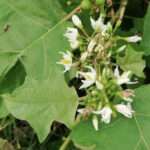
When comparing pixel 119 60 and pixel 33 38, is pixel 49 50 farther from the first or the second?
pixel 119 60

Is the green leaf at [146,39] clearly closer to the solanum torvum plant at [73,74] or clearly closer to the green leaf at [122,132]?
the solanum torvum plant at [73,74]

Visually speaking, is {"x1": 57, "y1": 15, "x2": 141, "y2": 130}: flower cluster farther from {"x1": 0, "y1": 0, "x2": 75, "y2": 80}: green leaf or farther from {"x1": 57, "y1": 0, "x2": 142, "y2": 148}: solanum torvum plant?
{"x1": 0, "y1": 0, "x2": 75, "y2": 80}: green leaf

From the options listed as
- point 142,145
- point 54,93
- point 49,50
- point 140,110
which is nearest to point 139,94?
point 140,110

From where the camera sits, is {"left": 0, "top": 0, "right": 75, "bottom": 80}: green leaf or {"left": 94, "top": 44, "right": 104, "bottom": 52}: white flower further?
{"left": 0, "top": 0, "right": 75, "bottom": 80}: green leaf

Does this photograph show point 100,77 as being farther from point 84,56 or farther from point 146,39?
point 146,39

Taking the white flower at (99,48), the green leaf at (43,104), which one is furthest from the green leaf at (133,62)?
the green leaf at (43,104)

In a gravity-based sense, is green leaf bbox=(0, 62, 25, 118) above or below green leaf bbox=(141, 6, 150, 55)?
below

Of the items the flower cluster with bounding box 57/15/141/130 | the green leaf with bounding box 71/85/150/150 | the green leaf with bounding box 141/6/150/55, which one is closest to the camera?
the flower cluster with bounding box 57/15/141/130

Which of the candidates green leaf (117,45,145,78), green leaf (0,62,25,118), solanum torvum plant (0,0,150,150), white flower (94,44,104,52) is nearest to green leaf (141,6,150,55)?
solanum torvum plant (0,0,150,150)
